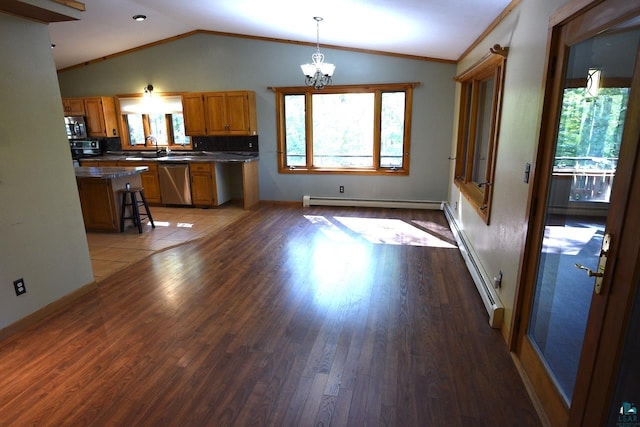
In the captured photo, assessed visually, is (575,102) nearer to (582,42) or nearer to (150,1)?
(582,42)

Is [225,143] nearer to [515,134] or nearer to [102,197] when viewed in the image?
[102,197]

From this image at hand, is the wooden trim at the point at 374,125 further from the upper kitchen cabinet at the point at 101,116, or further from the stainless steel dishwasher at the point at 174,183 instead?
the upper kitchen cabinet at the point at 101,116

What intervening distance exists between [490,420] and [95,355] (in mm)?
2351

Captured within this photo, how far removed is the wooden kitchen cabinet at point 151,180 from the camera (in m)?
6.34

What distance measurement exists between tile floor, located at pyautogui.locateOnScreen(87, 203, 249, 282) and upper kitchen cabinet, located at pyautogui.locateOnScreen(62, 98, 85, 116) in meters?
2.39

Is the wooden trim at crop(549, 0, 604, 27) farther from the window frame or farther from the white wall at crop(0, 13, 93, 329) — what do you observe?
the window frame

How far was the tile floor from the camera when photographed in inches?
156

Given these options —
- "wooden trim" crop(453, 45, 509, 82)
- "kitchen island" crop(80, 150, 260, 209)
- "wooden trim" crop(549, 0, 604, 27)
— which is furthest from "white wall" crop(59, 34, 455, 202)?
"wooden trim" crop(549, 0, 604, 27)

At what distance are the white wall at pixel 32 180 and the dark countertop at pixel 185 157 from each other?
3.15 m

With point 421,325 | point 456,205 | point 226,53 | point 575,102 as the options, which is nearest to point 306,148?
point 226,53

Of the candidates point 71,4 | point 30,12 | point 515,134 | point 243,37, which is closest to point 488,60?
point 515,134

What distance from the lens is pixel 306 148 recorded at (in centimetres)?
634

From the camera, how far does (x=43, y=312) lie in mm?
2795

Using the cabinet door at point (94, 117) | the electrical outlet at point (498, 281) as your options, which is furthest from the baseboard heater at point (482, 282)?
the cabinet door at point (94, 117)
